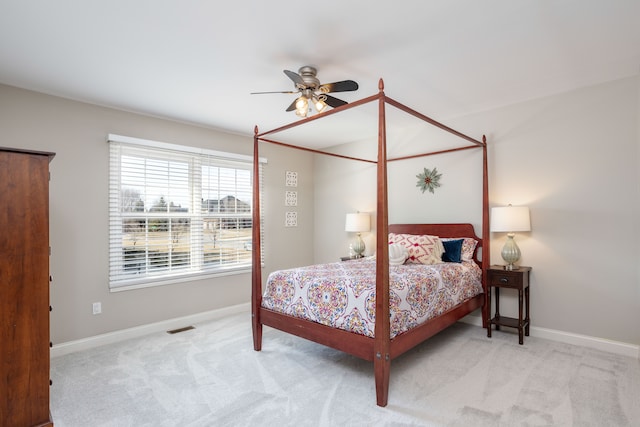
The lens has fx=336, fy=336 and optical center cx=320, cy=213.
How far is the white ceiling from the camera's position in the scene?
1967mm

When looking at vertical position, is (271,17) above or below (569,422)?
above

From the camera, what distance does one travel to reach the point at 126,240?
3590 mm

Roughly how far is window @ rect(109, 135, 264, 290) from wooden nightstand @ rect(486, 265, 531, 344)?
3.01 metres

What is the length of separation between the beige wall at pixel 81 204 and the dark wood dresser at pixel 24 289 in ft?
4.93

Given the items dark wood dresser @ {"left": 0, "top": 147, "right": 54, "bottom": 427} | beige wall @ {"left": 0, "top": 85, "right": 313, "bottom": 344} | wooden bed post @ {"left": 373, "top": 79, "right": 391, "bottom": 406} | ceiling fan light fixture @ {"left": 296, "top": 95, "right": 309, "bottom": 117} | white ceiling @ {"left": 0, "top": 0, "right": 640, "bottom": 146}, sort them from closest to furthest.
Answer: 1. dark wood dresser @ {"left": 0, "top": 147, "right": 54, "bottom": 427}
2. white ceiling @ {"left": 0, "top": 0, "right": 640, "bottom": 146}
3. wooden bed post @ {"left": 373, "top": 79, "right": 391, "bottom": 406}
4. ceiling fan light fixture @ {"left": 296, "top": 95, "right": 309, "bottom": 117}
5. beige wall @ {"left": 0, "top": 85, "right": 313, "bottom": 344}

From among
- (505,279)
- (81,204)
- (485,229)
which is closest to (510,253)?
(505,279)

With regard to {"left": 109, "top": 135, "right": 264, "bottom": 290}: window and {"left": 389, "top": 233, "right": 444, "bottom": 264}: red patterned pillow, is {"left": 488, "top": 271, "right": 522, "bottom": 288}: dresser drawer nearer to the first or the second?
{"left": 389, "top": 233, "right": 444, "bottom": 264}: red patterned pillow

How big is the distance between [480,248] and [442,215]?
0.60 m

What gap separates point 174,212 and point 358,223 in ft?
7.83

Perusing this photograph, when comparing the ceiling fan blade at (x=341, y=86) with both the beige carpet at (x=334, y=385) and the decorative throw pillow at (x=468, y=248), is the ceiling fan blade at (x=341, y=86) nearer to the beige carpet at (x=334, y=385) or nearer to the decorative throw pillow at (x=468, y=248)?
the beige carpet at (x=334, y=385)

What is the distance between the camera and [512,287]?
325 cm

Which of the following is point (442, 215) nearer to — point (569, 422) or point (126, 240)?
point (569, 422)

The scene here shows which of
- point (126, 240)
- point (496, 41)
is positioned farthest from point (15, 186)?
point (496, 41)

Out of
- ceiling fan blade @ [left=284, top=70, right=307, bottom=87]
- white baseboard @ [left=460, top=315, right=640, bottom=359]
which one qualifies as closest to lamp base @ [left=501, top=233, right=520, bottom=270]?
white baseboard @ [left=460, top=315, right=640, bottom=359]
